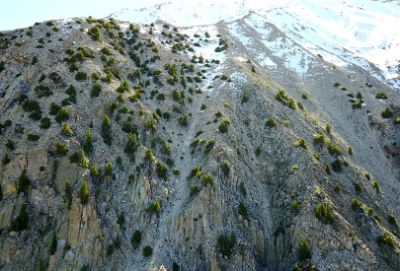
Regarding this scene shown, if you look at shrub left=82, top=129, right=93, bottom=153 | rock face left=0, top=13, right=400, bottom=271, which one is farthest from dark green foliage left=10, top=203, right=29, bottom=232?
shrub left=82, top=129, right=93, bottom=153

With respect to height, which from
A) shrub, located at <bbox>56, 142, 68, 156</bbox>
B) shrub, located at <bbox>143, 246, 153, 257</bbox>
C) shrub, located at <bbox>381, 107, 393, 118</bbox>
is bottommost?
shrub, located at <bbox>143, 246, 153, 257</bbox>

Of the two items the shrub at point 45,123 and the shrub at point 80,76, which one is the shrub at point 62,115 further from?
the shrub at point 80,76

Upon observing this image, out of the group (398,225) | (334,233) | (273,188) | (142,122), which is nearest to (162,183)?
(142,122)

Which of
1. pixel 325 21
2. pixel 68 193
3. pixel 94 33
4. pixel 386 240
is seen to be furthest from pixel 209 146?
pixel 325 21

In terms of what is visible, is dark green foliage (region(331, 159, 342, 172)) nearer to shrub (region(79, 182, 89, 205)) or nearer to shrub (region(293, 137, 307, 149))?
shrub (region(293, 137, 307, 149))

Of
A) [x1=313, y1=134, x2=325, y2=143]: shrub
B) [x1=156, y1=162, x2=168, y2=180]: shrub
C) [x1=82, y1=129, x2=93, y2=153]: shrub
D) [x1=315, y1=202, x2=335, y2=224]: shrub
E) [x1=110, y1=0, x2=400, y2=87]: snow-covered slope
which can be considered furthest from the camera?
[x1=110, y1=0, x2=400, y2=87]: snow-covered slope

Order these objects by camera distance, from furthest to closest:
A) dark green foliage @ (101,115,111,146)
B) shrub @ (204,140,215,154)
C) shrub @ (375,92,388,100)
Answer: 1. shrub @ (375,92,388,100)
2. shrub @ (204,140,215,154)
3. dark green foliage @ (101,115,111,146)

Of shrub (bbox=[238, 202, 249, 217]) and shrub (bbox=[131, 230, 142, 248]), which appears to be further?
shrub (bbox=[238, 202, 249, 217])
